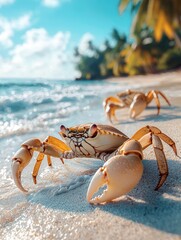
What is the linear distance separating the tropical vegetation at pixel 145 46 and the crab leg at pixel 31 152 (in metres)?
18.2

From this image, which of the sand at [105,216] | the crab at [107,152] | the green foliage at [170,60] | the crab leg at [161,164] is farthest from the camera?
the green foliage at [170,60]

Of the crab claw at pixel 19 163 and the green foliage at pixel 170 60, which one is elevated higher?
the green foliage at pixel 170 60

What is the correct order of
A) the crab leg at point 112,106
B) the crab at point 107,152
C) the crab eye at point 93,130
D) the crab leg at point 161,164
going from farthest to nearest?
the crab leg at point 112,106 → the crab eye at point 93,130 → the crab leg at point 161,164 → the crab at point 107,152

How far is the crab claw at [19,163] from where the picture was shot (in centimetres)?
279

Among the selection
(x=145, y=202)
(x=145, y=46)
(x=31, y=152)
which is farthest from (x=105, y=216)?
(x=145, y=46)

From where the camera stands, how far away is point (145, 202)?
2275 mm

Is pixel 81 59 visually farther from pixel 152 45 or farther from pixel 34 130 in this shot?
pixel 34 130

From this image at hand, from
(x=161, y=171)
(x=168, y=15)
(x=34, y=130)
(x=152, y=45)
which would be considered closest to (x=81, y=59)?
(x=152, y=45)

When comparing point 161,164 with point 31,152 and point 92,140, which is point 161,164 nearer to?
point 92,140

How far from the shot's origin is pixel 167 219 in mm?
1982

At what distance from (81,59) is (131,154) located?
81.1m

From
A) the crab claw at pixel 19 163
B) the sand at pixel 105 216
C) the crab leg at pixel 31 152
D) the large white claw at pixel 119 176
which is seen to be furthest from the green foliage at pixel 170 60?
the large white claw at pixel 119 176

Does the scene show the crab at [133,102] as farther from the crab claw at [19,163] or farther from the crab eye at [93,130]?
the crab claw at [19,163]

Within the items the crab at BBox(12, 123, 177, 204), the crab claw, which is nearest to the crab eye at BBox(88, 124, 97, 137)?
the crab at BBox(12, 123, 177, 204)
